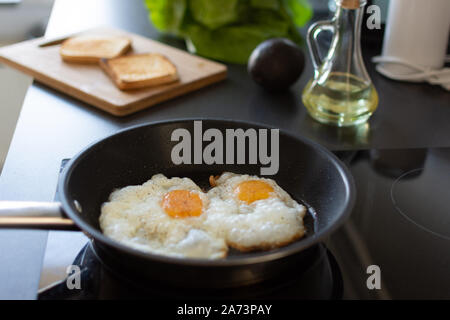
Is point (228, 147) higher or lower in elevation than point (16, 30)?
higher

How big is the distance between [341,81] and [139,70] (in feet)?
2.00

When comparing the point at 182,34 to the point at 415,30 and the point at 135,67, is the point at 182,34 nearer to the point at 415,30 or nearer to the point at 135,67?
the point at 135,67

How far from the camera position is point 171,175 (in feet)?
4.07

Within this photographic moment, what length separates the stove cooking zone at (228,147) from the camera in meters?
1.19

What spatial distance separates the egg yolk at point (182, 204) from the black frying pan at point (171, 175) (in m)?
0.12

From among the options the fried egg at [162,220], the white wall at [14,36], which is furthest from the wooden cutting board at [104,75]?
the white wall at [14,36]

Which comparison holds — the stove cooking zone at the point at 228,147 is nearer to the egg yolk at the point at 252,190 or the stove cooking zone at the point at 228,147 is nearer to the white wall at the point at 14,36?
Answer: the egg yolk at the point at 252,190

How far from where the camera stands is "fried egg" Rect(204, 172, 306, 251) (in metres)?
0.98

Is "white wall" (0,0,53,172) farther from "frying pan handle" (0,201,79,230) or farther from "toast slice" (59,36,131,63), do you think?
"frying pan handle" (0,201,79,230)

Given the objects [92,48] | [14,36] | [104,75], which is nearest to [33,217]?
[104,75]

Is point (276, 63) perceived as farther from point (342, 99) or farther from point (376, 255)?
point (376, 255)

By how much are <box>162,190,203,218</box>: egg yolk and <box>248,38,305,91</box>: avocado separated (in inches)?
26.3

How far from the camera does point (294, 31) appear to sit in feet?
6.58
